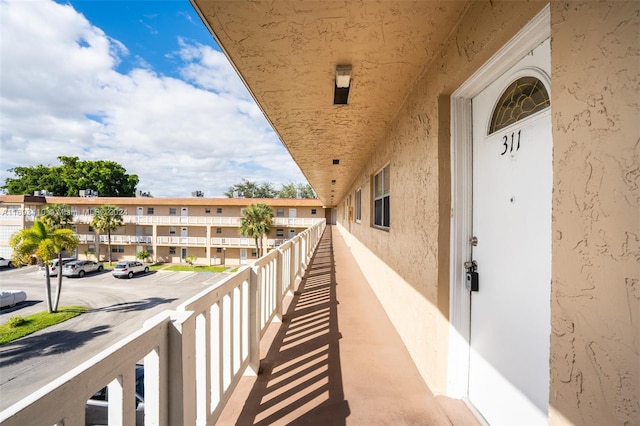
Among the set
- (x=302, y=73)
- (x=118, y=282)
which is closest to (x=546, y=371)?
(x=302, y=73)

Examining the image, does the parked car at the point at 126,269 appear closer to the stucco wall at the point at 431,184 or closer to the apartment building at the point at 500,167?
A: the apartment building at the point at 500,167

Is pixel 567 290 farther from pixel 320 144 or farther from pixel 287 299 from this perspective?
pixel 320 144

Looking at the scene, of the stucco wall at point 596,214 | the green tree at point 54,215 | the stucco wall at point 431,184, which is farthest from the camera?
the green tree at point 54,215

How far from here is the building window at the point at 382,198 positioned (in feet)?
13.2

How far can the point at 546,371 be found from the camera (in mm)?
1242

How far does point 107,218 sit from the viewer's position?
2661 cm

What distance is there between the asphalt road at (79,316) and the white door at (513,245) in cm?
967

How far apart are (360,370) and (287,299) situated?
1.95 metres

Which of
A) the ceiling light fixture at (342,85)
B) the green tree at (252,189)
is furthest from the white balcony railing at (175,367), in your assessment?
the green tree at (252,189)

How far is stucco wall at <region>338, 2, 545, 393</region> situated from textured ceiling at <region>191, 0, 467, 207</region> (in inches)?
6.3

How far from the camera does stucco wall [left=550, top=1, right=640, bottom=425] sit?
0.73 metres

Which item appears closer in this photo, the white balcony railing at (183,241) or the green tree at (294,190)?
the white balcony railing at (183,241)

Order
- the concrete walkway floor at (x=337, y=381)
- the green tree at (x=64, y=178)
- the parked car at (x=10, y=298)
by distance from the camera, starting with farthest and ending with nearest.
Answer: the green tree at (x=64, y=178) → the parked car at (x=10, y=298) → the concrete walkway floor at (x=337, y=381)

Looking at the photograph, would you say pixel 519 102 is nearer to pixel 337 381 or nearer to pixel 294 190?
pixel 337 381
